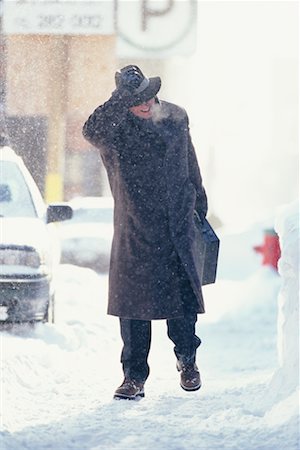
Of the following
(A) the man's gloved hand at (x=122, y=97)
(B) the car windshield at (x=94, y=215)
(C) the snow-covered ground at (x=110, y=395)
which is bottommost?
(C) the snow-covered ground at (x=110, y=395)

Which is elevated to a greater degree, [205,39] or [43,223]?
[205,39]

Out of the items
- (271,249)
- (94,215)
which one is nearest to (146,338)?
(94,215)

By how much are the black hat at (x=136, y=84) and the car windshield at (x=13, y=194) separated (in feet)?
3.58

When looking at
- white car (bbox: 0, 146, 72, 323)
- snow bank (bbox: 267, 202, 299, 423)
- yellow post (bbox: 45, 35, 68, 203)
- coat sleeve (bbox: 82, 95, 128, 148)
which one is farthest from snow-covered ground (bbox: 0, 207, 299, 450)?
coat sleeve (bbox: 82, 95, 128, 148)

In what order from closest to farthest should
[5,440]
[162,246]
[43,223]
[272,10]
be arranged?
1. [5,440]
2. [162,246]
3. [272,10]
4. [43,223]

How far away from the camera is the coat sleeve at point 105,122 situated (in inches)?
200

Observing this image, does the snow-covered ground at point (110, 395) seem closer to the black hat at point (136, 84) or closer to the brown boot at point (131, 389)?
the brown boot at point (131, 389)

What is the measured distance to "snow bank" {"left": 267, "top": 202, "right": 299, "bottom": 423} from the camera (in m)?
5.35

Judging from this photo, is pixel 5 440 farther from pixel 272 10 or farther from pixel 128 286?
pixel 272 10

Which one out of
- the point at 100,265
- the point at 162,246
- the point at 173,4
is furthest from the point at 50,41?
the point at 100,265

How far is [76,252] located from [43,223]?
9.65 feet

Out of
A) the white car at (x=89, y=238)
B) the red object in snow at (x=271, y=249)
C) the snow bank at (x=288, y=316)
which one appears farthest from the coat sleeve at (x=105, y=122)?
the red object in snow at (x=271, y=249)

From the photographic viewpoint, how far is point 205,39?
5.80 metres

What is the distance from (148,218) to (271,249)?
690cm
